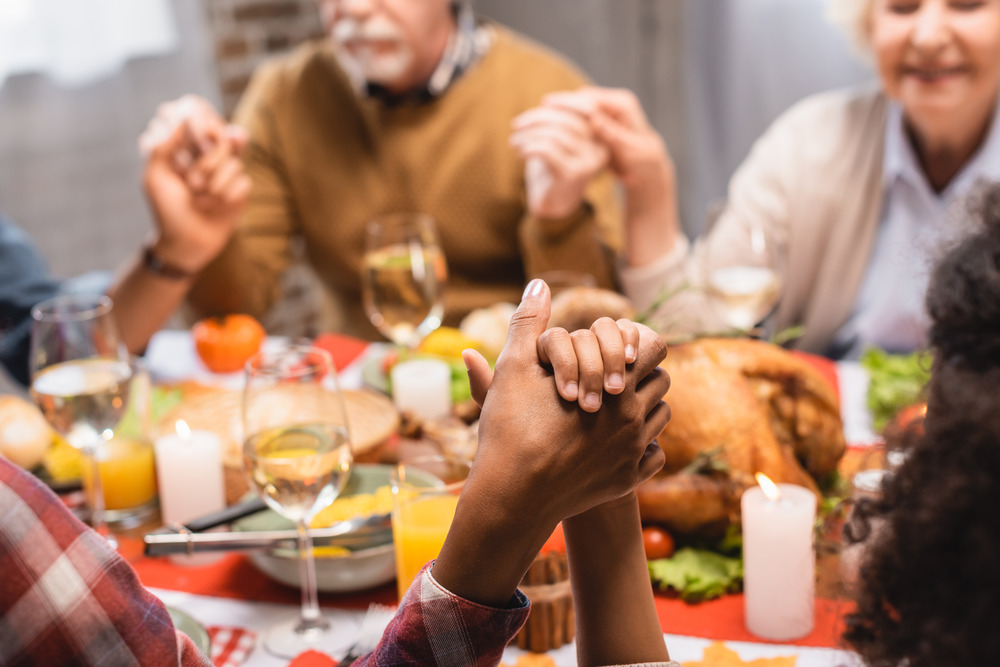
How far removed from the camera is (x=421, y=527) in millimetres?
846

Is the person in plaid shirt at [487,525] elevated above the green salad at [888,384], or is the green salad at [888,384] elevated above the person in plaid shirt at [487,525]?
the person in plaid shirt at [487,525]

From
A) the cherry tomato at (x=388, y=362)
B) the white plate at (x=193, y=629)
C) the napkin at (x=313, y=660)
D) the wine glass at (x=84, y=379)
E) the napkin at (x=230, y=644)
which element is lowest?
the cherry tomato at (x=388, y=362)

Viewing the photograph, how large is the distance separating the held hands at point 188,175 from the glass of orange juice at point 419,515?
0.98 meters

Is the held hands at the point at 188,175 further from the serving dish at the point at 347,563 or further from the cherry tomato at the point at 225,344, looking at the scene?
the serving dish at the point at 347,563

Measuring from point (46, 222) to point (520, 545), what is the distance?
2564 millimetres

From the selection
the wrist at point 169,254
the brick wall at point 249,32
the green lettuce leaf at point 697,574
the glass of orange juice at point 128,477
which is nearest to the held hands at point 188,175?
the wrist at point 169,254

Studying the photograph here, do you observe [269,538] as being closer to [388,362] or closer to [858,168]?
[388,362]

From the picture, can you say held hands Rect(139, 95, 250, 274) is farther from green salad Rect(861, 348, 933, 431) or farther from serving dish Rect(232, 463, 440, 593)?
green salad Rect(861, 348, 933, 431)

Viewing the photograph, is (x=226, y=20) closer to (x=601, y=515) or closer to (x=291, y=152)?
(x=291, y=152)

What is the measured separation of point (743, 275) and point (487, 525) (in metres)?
0.85

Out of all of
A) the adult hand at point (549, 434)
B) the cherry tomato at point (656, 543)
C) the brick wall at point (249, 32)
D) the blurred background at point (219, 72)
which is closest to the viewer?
the adult hand at point (549, 434)

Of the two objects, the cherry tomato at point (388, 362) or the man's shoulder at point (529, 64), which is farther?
the man's shoulder at point (529, 64)

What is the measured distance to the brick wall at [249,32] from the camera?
2871mm

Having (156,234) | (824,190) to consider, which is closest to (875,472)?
(824,190)
